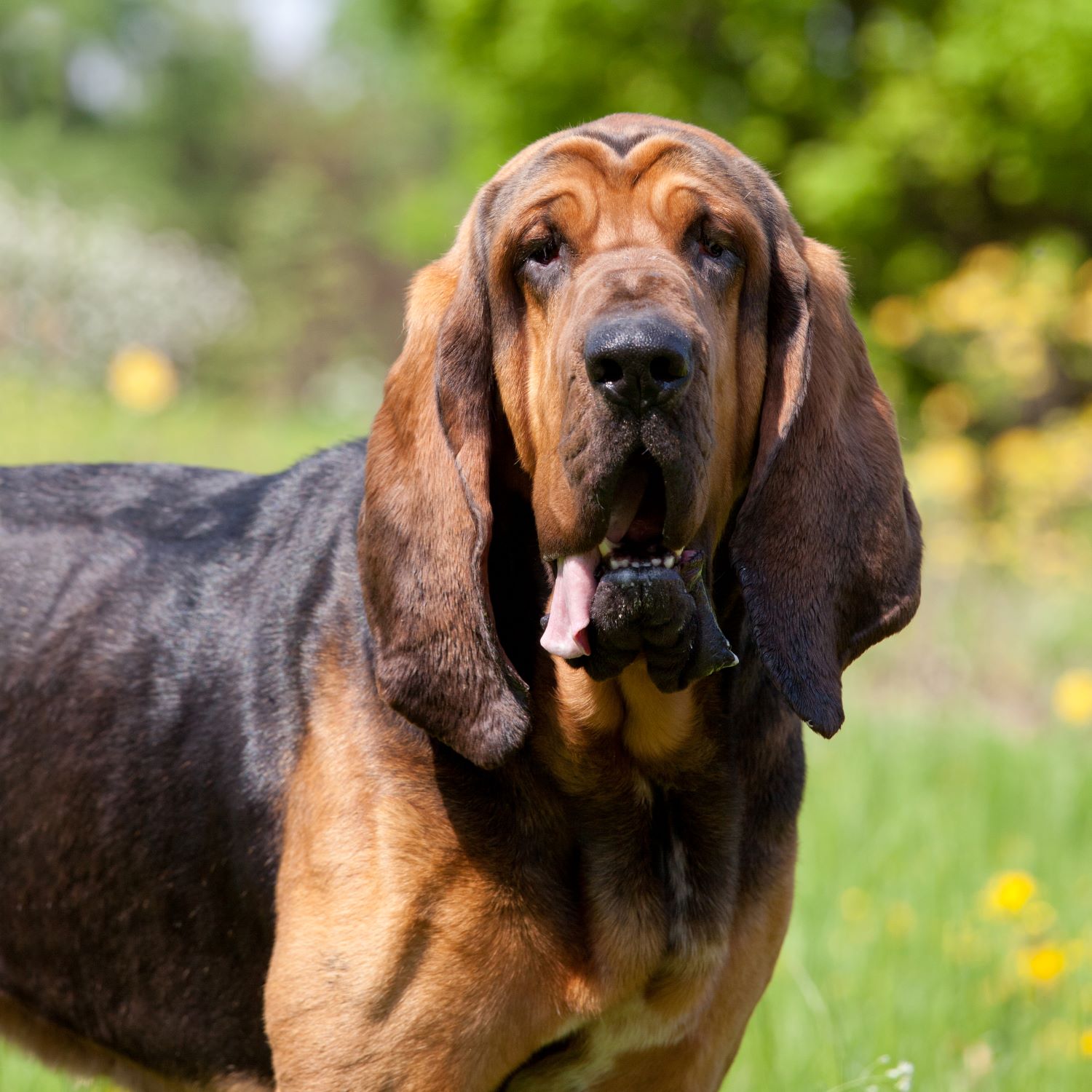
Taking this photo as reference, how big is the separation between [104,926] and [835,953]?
7.27 ft

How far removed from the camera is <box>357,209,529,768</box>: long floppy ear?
2.53 metres

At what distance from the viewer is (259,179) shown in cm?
3900

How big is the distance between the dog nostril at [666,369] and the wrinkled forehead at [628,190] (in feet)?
1.37

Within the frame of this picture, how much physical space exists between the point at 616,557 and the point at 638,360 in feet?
1.25

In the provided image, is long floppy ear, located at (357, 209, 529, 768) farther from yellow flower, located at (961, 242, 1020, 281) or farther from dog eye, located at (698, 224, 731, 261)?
yellow flower, located at (961, 242, 1020, 281)

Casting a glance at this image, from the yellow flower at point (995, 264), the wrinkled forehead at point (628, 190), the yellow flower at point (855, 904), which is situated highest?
the yellow flower at point (995, 264)

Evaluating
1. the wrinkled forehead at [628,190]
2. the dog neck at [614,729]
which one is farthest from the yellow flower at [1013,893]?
the wrinkled forehead at [628,190]

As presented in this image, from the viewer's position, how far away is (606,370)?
2.34 metres

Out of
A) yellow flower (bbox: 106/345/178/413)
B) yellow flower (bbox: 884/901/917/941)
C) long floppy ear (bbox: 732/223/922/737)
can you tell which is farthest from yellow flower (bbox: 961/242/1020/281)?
long floppy ear (bbox: 732/223/922/737)

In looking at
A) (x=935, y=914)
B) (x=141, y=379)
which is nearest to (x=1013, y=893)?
(x=935, y=914)

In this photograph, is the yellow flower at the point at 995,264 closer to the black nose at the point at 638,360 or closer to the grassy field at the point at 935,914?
the grassy field at the point at 935,914

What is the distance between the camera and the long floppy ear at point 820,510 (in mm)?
2633

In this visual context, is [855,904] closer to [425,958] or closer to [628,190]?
[425,958]

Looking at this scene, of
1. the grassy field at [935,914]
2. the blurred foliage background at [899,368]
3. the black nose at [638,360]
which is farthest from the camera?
the blurred foliage background at [899,368]
